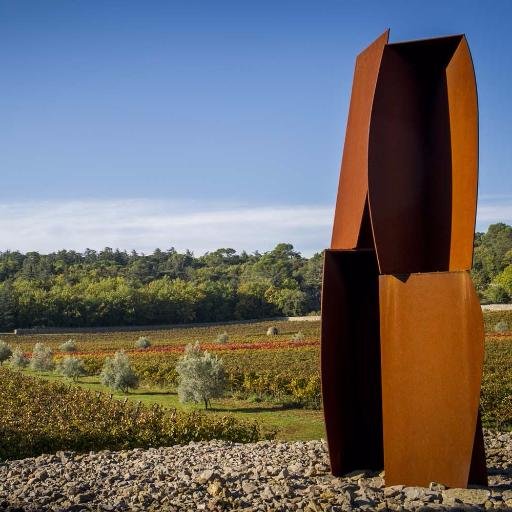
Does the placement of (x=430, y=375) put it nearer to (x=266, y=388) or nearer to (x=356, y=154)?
(x=356, y=154)

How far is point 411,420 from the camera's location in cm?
567

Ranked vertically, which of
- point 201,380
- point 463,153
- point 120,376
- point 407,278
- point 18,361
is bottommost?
point 18,361

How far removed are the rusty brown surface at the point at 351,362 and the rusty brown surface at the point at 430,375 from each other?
1.73ft

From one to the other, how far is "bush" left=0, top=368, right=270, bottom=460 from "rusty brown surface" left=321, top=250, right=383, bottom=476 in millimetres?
4000

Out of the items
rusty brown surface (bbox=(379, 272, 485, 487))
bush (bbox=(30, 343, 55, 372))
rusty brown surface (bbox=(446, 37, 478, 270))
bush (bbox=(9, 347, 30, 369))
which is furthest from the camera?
bush (bbox=(9, 347, 30, 369))

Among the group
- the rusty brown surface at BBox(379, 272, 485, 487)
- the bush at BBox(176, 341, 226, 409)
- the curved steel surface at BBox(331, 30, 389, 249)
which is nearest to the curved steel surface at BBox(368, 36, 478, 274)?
the curved steel surface at BBox(331, 30, 389, 249)

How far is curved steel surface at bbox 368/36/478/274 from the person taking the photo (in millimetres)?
5773

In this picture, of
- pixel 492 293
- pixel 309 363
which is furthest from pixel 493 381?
pixel 492 293

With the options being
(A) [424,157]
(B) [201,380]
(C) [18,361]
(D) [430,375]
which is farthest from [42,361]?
(D) [430,375]

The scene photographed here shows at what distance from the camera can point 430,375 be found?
558 cm

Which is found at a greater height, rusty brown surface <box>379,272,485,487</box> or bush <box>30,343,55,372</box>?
rusty brown surface <box>379,272,485,487</box>

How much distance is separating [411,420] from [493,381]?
11.6 m

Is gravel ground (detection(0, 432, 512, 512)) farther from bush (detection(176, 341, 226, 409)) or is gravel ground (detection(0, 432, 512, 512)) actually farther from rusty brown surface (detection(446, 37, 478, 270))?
bush (detection(176, 341, 226, 409))

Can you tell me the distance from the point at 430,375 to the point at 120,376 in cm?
1326
